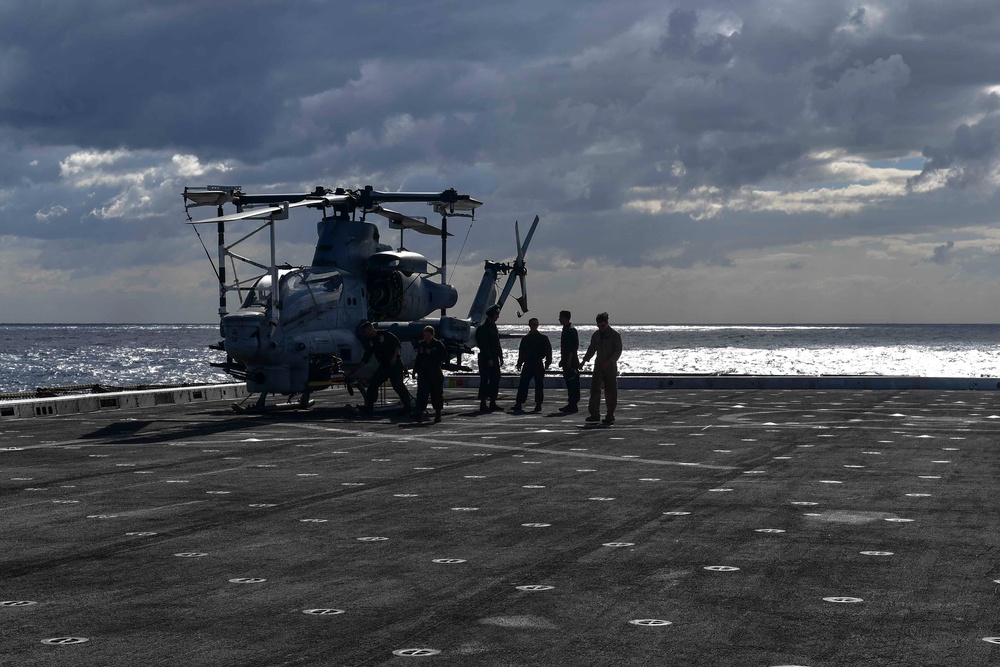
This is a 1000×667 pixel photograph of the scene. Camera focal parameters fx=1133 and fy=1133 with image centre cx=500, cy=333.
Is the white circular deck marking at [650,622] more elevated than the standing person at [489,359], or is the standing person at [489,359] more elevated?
the standing person at [489,359]

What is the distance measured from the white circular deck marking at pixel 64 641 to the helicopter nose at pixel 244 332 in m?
16.7

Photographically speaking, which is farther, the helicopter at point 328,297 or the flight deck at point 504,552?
Result: the helicopter at point 328,297

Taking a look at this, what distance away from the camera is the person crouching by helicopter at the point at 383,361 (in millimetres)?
22859

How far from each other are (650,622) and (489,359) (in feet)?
58.9

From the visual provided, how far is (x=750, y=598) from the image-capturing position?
7.15m

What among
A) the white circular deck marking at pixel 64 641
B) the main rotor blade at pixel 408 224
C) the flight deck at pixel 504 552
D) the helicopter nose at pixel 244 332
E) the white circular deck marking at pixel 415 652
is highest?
the main rotor blade at pixel 408 224

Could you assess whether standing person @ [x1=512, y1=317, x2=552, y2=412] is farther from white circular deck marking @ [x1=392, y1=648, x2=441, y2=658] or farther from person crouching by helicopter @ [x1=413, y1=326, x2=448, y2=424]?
white circular deck marking @ [x1=392, y1=648, x2=441, y2=658]

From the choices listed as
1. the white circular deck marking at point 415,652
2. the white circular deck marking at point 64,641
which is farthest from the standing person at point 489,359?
the white circular deck marking at point 415,652

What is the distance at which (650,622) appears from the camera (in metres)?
6.55

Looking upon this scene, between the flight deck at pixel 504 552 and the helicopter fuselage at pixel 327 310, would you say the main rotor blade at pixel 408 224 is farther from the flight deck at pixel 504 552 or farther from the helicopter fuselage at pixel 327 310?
the flight deck at pixel 504 552

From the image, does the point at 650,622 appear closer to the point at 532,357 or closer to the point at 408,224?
the point at 532,357

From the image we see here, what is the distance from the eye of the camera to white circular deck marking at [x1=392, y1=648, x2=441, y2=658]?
231 inches

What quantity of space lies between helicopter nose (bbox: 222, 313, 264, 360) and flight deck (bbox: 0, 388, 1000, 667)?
4.86 metres

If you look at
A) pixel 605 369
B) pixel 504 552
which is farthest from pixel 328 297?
pixel 504 552
